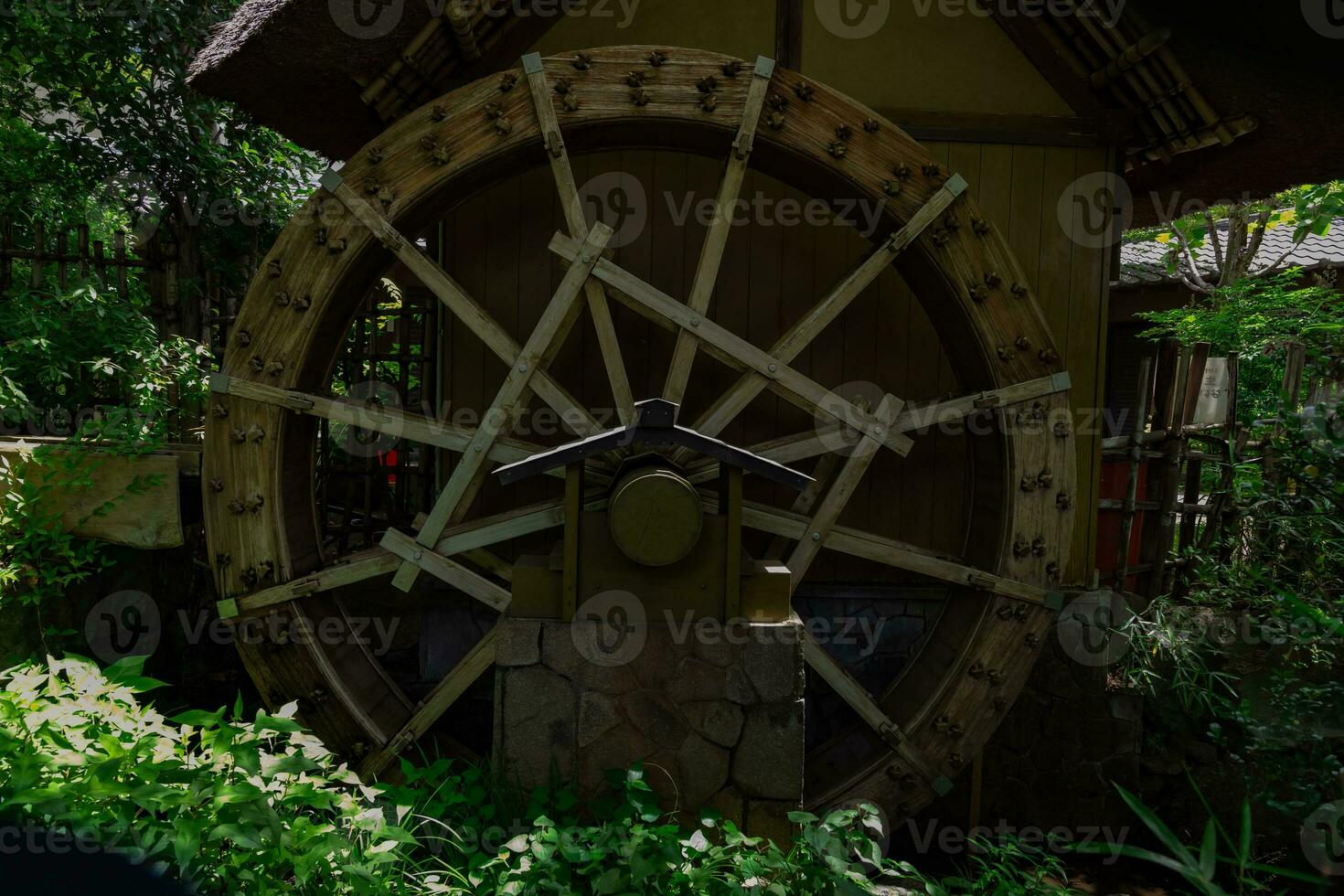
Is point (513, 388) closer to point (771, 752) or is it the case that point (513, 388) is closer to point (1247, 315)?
point (771, 752)

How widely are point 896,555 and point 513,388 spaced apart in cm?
152

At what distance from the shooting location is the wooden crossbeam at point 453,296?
9.92 feet

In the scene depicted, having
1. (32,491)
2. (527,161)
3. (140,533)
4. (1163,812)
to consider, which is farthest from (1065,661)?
(32,491)

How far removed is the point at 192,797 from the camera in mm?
1872

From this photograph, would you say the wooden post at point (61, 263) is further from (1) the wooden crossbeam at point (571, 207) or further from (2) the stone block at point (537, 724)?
(2) the stone block at point (537, 724)

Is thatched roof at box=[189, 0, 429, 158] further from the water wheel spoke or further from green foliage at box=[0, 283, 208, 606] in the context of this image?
green foliage at box=[0, 283, 208, 606]

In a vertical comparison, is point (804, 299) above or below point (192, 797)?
above

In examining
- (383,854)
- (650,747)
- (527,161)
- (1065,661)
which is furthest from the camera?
(1065,661)

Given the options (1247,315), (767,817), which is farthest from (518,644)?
(1247,315)

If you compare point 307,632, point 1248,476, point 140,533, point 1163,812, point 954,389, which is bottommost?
point 1163,812

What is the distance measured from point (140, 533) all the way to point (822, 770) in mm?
2707

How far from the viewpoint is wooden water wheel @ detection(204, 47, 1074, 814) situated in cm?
304

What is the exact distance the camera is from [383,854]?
77.7 inches

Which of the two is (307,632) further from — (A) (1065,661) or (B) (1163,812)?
(B) (1163,812)
